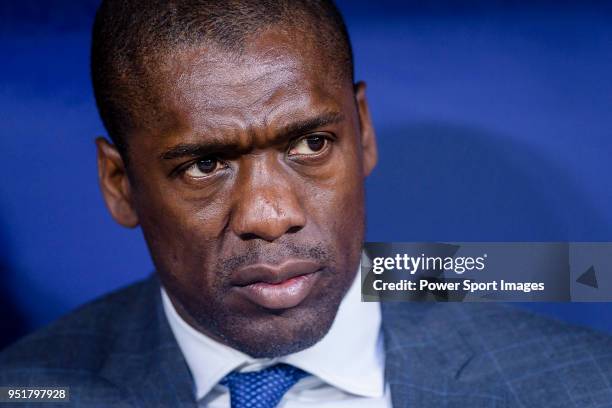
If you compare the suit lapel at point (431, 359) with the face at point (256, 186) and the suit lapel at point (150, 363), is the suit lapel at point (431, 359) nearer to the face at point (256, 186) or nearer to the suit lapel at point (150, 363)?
the face at point (256, 186)

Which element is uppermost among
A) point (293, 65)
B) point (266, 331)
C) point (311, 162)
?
point (293, 65)

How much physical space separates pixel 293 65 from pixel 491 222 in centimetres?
70

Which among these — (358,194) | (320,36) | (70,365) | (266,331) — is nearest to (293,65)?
(320,36)

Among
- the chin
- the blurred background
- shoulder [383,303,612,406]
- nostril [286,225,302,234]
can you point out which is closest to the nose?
nostril [286,225,302,234]

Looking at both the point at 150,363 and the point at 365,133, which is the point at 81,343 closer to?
the point at 150,363

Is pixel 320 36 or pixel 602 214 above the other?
pixel 320 36

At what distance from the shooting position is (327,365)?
6.13ft

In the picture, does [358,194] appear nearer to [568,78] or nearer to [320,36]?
[320,36]

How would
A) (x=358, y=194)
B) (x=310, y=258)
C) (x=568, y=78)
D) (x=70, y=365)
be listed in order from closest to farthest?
(x=310, y=258)
(x=358, y=194)
(x=70, y=365)
(x=568, y=78)

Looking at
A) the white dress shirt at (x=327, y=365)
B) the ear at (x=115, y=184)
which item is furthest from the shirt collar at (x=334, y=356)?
the ear at (x=115, y=184)

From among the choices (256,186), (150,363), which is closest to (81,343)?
(150,363)

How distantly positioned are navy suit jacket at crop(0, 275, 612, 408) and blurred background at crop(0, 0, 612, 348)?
0.21m

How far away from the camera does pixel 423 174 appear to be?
87.7 inches

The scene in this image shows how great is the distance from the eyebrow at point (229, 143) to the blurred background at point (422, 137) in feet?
1.78
